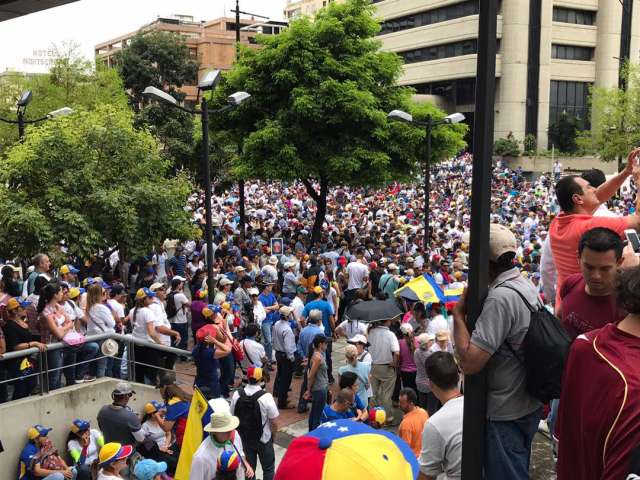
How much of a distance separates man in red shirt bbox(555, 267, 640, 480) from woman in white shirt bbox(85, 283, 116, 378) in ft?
27.8

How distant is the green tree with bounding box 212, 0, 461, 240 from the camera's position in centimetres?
2109

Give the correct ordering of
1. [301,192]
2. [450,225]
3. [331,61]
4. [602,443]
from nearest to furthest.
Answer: [602,443] → [331,61] → [450,225] → [301,192]

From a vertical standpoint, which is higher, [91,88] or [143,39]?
[143,39]

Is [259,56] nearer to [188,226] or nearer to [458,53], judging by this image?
[188,226]

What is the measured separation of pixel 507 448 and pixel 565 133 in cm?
6477

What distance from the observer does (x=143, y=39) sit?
47875 millimetres

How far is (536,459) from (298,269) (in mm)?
11365

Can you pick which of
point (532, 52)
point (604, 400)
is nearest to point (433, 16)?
point (532, 52)

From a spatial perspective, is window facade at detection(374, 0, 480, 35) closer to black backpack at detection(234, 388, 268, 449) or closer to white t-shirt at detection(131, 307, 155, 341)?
white t-shirt at detection(131, 307, 155, 341)

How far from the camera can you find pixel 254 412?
24.3 feet

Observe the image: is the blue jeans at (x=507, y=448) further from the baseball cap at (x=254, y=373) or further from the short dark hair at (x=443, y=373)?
the baseball cap at (x=254, y=373)

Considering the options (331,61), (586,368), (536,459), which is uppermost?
(331,61)

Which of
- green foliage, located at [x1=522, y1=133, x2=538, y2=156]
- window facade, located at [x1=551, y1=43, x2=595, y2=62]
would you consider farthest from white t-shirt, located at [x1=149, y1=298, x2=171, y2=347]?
window facade, located at [x1=551, y1=43, x2=595, y2=62]

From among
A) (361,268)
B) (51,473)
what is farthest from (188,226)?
(51,473)
